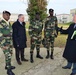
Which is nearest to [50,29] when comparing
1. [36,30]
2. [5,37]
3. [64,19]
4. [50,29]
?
[50,29]

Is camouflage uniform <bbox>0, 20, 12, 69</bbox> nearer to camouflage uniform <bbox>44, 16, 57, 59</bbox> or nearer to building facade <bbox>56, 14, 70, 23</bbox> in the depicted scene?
camouflage uniform <bbox>44, 16, 57, 59</bbox>

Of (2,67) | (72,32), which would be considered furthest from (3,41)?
(72,32)

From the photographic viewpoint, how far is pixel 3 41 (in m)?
5.31

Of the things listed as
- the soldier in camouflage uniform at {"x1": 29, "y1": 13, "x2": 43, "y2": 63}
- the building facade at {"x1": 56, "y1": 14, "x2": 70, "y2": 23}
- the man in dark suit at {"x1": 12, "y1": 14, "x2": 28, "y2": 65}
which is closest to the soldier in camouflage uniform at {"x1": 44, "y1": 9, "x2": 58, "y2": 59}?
the soldier in camouflage uniform at {"x1": 29, "y1": 13, "x2": 43, "y2": 63}

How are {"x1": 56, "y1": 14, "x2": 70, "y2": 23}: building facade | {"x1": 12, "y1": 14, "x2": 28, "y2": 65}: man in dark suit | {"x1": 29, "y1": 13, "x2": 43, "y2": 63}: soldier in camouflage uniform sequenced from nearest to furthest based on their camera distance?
{"x1": 12, "y1": 14, "x2": 28, "y2": 65}: man in dark suit
{"x1": 29, "y1": 13, "x2": 43, "y2": 63}: soldier in camouflage uniform
{"x1": 56, "y1": 14, "x2": 70, "y2": 23}: building facade

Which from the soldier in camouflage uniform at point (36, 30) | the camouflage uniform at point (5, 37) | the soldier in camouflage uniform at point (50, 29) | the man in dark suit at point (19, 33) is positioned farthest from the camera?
the soldier in camouflage uniform at point (50, 29)

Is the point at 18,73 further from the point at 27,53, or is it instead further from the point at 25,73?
the point at 27,53

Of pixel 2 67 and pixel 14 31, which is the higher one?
pixel 14 31

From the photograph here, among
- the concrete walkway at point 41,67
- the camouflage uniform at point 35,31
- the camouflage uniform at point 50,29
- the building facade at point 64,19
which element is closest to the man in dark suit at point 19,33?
the camouflage uniform at point 35,31

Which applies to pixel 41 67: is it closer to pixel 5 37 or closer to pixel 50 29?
pixel 50 29

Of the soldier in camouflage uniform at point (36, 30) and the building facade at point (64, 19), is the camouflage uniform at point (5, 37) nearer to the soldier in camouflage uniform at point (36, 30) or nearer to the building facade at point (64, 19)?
the soldier in camouflage uniform at point (36, 30)

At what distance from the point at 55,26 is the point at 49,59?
4.09 feet

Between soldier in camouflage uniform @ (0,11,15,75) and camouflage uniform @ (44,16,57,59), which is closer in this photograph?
soldier in camouflage uniform @ (0,11,15,75)

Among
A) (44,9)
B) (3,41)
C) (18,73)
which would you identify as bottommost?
(18,73)
